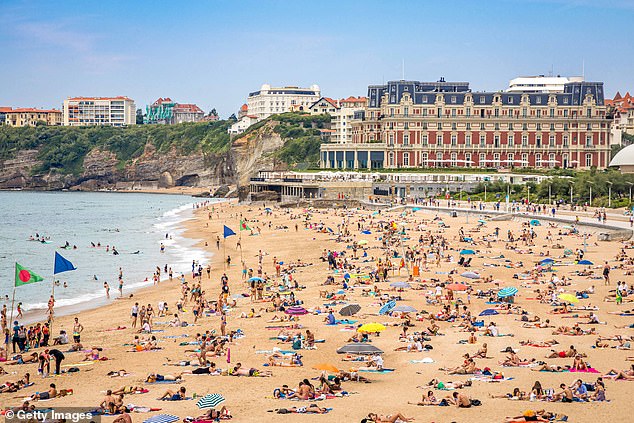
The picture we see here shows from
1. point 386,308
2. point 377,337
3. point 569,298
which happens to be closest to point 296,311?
point 386,308

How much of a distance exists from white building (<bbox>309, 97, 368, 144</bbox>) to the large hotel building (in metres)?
19.7

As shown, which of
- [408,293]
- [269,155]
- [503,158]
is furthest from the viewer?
[269,155]

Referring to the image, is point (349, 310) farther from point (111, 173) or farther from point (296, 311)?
point (111, 173)

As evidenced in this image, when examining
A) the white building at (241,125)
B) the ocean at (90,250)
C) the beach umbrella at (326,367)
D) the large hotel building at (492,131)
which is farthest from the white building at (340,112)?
the beach umbrella at (326,367)

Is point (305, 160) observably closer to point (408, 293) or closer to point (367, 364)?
point (408, 293)

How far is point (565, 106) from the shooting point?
342 ft

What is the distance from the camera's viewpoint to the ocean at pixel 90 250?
136 feet

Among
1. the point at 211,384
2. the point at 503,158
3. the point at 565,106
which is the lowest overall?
the point at 211,384

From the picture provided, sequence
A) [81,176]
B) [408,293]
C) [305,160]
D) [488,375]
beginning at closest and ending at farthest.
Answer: [488,375]
[408,293]
[305,160]
[81,176]

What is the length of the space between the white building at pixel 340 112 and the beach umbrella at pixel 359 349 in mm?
100585

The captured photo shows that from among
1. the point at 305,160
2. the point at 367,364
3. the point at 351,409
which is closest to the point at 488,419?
the point at 351,409

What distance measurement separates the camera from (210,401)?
60.3ft

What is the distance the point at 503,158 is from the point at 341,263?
212 ft

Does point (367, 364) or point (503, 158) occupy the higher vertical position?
point (503, 158)
